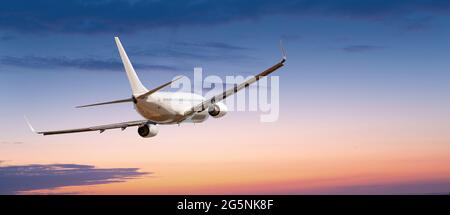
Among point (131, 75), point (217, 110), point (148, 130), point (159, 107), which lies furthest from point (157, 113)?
point (217, 110)

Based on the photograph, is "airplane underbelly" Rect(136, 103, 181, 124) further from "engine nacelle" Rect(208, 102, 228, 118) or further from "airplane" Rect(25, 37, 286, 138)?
"engine nacelle" Rect(208, 102, 228, 118)

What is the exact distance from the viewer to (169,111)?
236 feet

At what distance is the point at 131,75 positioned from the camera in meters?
74.2

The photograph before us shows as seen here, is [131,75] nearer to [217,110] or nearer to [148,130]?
[148,130]

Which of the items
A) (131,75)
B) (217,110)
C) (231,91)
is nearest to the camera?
(231,91)

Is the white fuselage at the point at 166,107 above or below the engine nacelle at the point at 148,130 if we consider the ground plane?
above

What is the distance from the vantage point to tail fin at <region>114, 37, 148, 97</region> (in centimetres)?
7274

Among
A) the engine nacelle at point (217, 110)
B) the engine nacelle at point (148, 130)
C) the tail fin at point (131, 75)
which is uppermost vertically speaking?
the tail fin at point (131, 75)

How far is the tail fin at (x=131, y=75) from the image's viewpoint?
7274cm

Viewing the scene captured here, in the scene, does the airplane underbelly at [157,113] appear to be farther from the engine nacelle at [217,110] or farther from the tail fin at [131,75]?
the engine nacelle at [217,110]

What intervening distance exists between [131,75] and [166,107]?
20.5ft

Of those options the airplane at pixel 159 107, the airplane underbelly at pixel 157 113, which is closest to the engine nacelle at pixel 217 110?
the airplane at pixel 159 107
